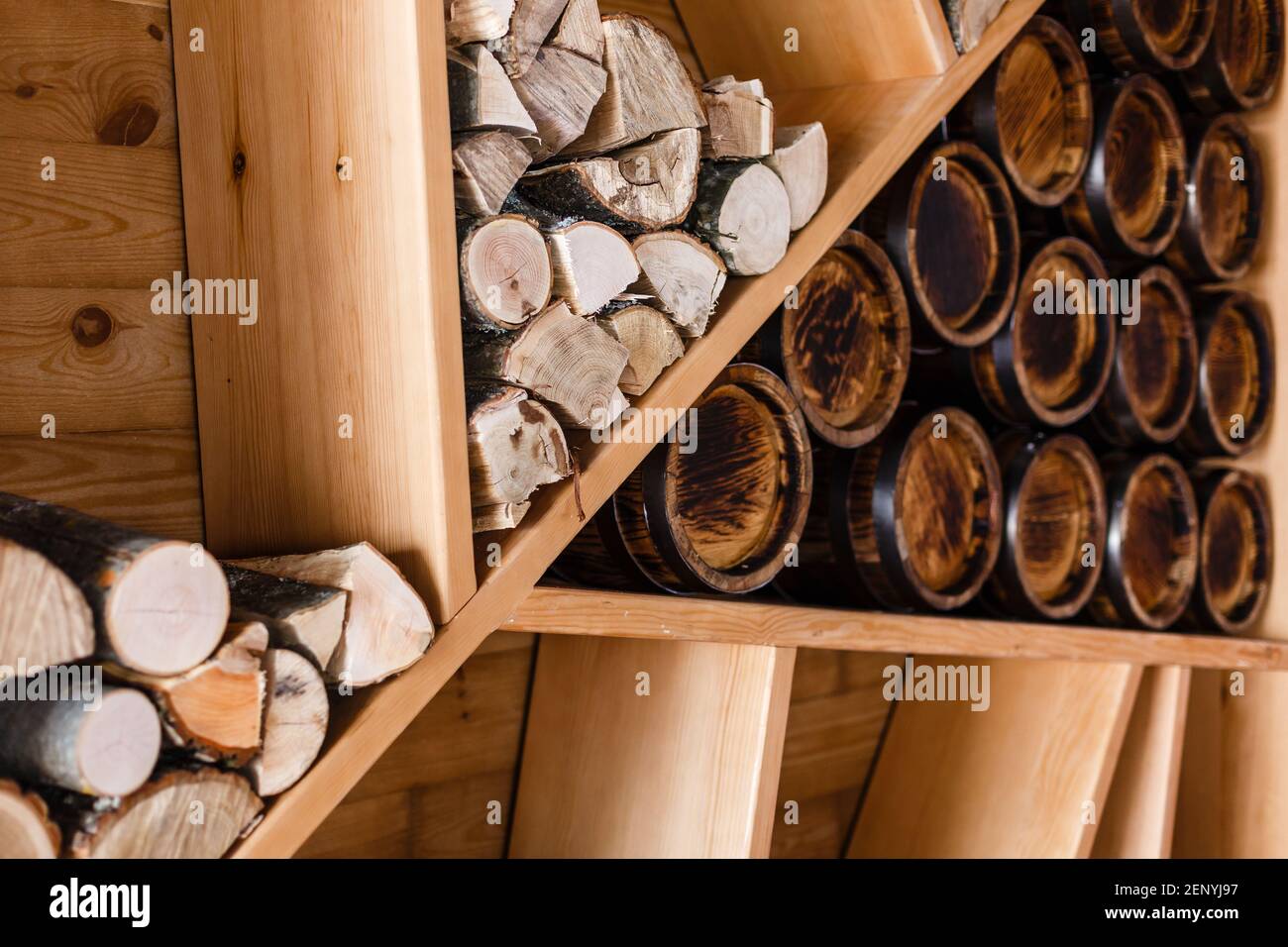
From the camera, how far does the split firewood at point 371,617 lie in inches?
45.8

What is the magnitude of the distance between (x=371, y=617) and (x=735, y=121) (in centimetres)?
77

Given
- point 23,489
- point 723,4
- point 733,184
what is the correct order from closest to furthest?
point 23,489 < point 733,184 < point 723,4

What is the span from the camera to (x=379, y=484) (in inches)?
49.8

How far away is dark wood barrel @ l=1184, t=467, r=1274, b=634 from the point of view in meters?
2.54

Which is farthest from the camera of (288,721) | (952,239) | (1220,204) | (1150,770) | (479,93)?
(1220,204)

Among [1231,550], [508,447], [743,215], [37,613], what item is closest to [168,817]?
[37,613]

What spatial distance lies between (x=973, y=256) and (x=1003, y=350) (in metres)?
0.17

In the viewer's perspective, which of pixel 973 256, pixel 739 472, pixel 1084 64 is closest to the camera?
pixel 739 472

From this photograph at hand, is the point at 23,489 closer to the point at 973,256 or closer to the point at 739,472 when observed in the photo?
the point at 739,472

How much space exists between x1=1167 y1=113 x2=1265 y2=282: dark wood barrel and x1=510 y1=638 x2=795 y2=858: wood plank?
146 centimetres

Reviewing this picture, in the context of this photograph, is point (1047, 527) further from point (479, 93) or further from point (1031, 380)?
point (479, 93)

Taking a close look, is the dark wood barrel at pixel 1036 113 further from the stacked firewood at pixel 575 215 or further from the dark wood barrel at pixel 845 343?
the stacked firewood at pixel 575 215

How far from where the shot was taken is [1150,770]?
2.43m
